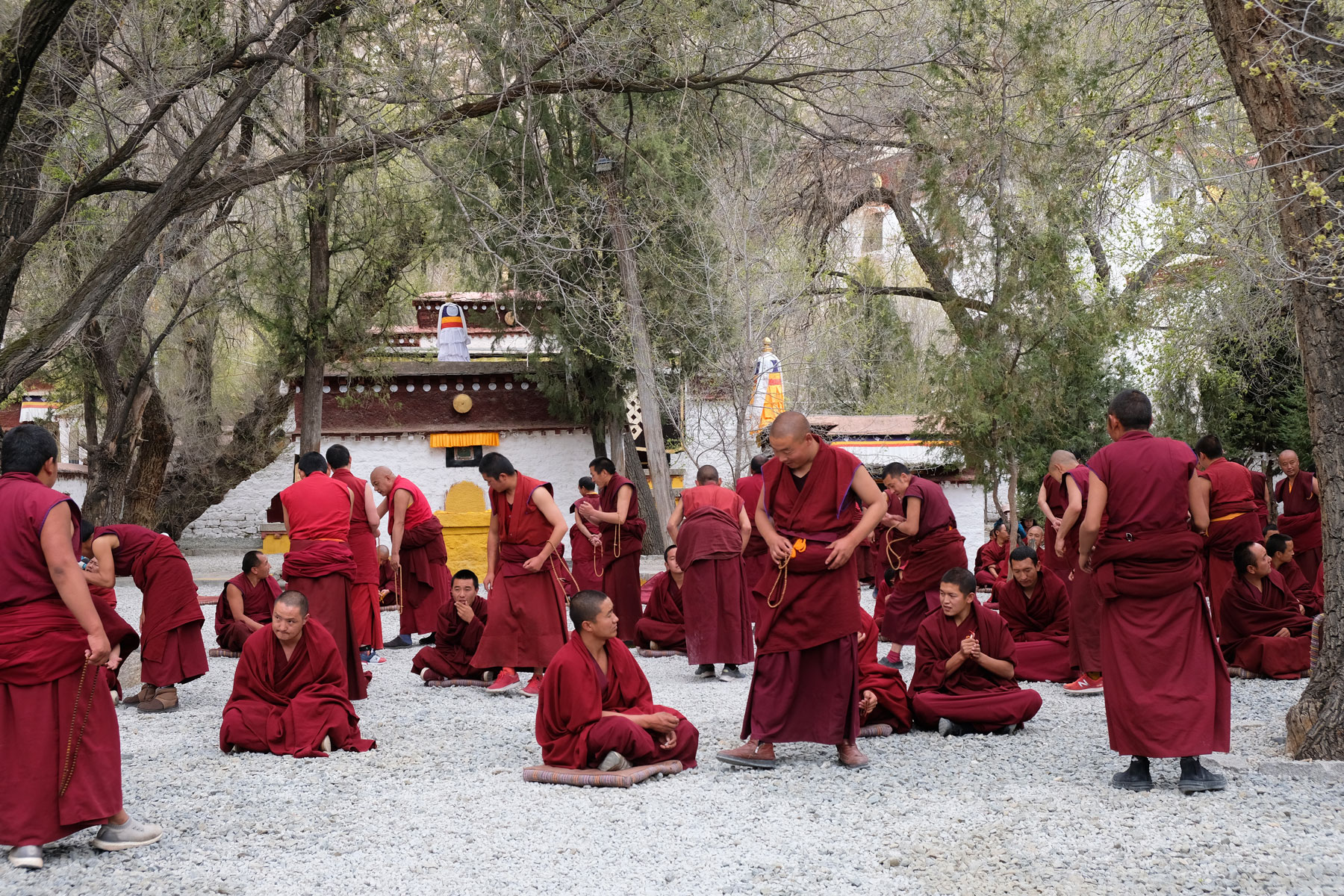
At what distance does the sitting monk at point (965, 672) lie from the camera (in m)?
6.27

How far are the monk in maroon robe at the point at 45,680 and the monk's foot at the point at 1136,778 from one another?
13.3ft

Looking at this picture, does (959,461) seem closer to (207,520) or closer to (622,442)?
(622,442)

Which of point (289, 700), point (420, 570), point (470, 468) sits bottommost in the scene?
point (289, 700)

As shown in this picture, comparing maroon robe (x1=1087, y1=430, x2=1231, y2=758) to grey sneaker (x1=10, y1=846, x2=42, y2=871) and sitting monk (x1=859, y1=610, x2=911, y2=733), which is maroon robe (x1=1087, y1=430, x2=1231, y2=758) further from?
grey sneaker (x1=10, y1=846, x2=42, y2=871)

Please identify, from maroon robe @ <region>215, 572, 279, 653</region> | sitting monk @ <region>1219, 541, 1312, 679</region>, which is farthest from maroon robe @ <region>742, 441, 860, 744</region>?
maroon robe @ <region>215, 572, 279, 653</region>

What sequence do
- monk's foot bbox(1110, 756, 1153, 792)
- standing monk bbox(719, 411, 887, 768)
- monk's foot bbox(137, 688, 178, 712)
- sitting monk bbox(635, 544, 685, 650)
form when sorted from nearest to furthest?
monk's foot bbox(1110, 756, 1153, 792) → standing monk bbox(719, 411, 887, 768) → monk's foot bbox(137, 688, 178, 712) → sitting monk bbox(635, 544, 685, 650)

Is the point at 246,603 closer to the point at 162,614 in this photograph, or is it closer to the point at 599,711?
the point at 162,614

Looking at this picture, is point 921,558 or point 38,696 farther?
point 921,558

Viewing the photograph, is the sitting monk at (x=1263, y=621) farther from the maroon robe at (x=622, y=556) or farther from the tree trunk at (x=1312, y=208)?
the maroon robe at (x=622, y=556)

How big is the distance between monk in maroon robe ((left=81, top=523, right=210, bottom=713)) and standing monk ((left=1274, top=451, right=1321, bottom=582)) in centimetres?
919

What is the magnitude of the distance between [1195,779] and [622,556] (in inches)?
212

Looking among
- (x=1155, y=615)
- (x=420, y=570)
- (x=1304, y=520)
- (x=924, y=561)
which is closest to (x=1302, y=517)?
(x=1304, y=520)

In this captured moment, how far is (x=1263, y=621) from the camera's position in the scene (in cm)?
786

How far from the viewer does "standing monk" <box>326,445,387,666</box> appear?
8727mm
